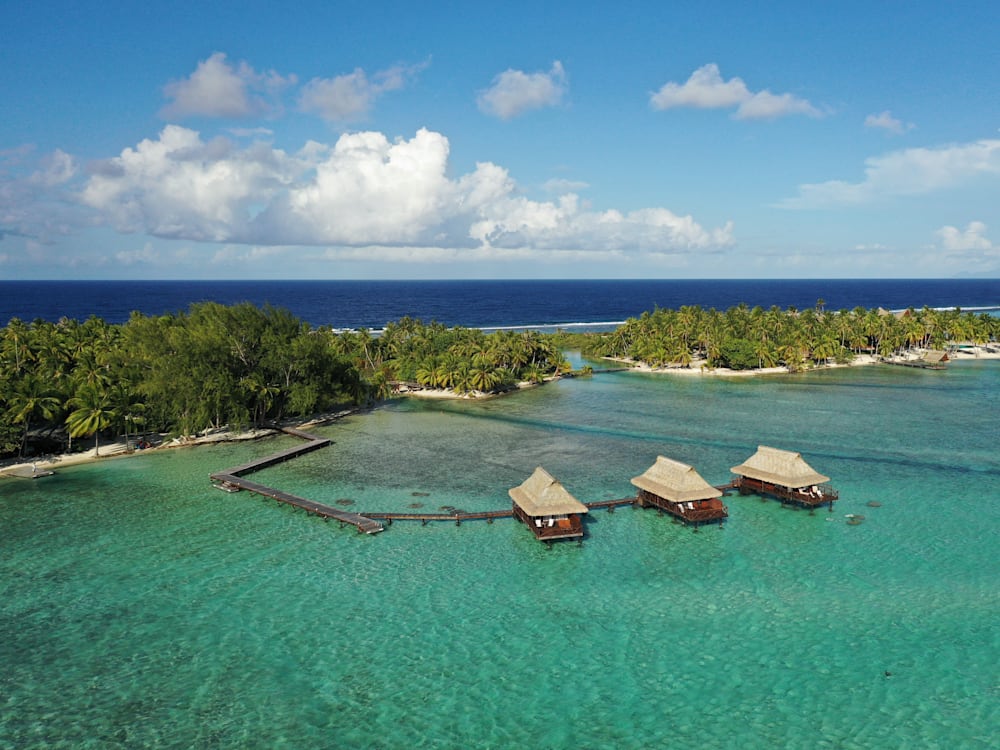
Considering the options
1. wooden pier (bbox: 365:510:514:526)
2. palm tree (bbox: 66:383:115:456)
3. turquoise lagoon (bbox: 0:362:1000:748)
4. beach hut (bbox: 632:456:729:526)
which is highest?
palm tree (bbox: 66:383:115:456)

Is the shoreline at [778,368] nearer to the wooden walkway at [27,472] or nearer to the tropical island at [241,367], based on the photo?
the tropical island at [241,367]

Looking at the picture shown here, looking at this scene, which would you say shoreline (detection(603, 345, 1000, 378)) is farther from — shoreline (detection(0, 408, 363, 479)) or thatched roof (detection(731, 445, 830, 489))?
shoreline (detection(0, 408, 363, 479))

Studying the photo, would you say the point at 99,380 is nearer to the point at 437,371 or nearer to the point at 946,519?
the point at 437,371

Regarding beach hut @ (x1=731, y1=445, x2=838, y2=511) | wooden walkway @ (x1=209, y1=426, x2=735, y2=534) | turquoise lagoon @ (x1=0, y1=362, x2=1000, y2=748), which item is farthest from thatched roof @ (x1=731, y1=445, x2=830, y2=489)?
wooden walkway @ (x1=209, y1=426, x2=735, y2=534)

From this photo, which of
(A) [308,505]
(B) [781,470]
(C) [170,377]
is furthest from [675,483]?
(C) [170,377]

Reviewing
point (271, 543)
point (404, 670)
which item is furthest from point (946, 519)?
point (271, 543)

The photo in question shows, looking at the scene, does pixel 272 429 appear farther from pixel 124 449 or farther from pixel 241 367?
pixel 124 449
